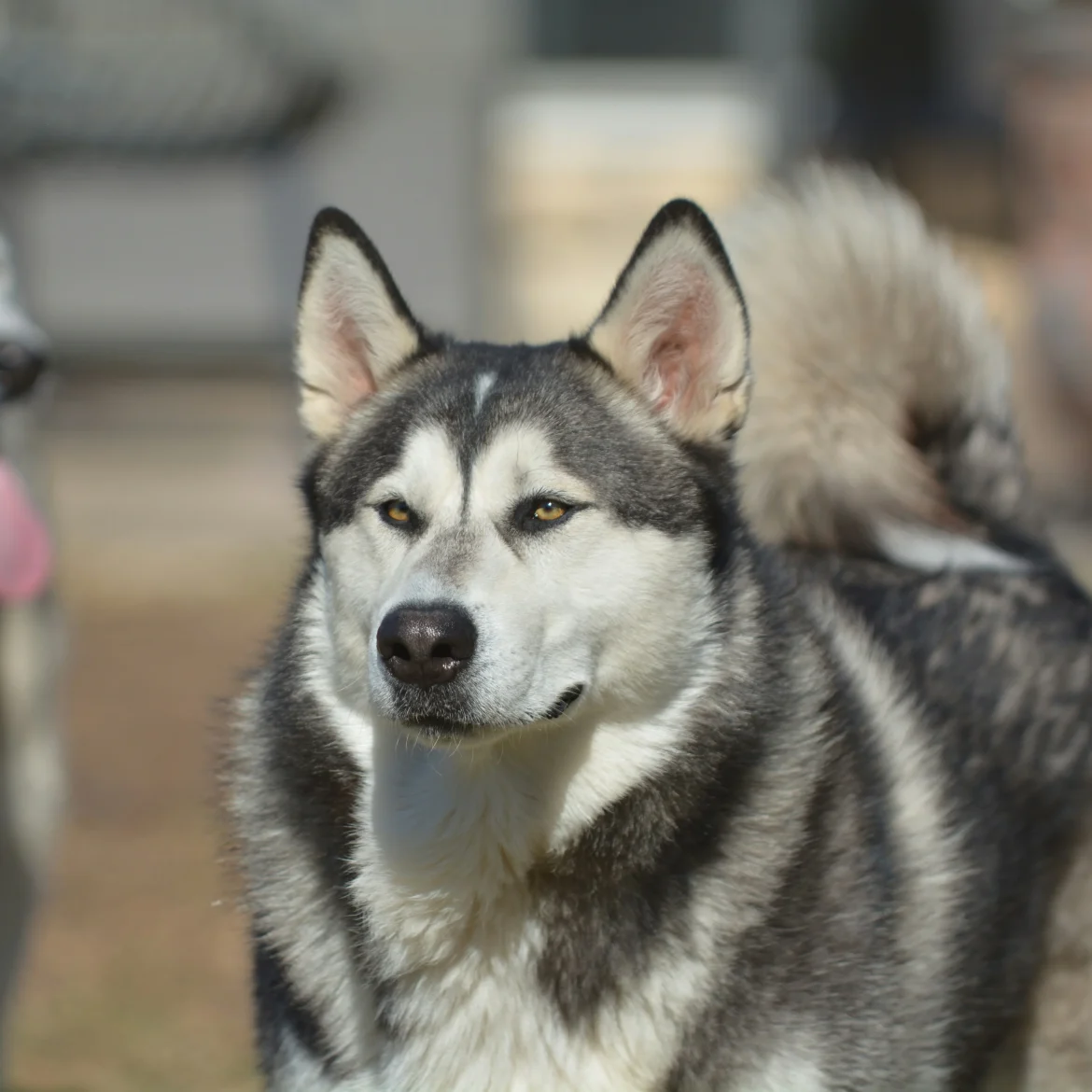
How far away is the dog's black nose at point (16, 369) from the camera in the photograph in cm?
407

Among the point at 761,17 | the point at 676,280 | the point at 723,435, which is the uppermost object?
the point at 676,280

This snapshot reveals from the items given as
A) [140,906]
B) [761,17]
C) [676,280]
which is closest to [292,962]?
[676,280]

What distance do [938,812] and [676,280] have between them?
1.09 metres

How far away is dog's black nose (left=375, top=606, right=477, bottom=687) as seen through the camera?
2.91 m

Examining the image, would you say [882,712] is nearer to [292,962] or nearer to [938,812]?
[938,812]

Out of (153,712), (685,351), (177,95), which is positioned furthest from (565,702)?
(177,95)

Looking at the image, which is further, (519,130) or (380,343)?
(519,130)

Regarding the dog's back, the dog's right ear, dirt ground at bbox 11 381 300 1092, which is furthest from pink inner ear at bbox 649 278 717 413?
dirt ground at bbox 11 381 300 1092

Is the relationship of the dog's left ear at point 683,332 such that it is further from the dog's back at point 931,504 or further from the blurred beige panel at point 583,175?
the blurred beige panel at point 583,175

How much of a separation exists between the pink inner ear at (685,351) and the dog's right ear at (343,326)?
0.44m

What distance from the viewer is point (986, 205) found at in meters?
12.9

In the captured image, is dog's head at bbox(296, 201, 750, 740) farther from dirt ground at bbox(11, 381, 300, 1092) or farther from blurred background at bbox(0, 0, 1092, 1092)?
blurred background at bbox(0, 0, 1092, 1092)

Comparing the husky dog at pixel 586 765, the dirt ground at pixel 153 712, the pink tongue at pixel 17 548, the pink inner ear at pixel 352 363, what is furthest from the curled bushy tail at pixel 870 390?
the pink tongue at pixel 17 548

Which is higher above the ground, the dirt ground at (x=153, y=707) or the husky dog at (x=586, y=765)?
the husky dog at (x=586, y=765)
